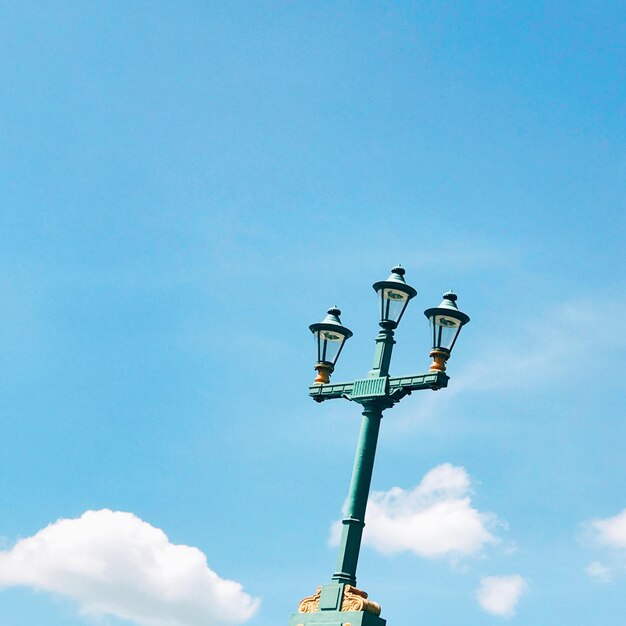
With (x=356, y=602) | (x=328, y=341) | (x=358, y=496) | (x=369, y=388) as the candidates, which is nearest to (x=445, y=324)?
(x=369, y=388)

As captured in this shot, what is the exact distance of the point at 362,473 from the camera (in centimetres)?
1503

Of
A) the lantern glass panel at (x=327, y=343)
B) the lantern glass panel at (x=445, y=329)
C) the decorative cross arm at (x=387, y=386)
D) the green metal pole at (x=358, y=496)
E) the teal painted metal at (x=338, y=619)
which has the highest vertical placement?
the lantern glass panel at (x=327, y=343)

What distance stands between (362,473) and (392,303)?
2351 millimetres

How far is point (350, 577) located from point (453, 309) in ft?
12.0

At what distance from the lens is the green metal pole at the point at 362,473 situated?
14.6m

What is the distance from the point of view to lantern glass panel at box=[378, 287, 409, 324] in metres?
15.7

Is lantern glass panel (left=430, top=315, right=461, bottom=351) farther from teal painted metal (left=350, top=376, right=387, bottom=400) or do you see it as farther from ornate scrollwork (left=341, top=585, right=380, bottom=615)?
ornate scrollwork (left=341, top=585, right=380, bottom=615)

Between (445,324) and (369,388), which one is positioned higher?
(445,324)

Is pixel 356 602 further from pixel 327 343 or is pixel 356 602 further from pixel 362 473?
pixel 327 343

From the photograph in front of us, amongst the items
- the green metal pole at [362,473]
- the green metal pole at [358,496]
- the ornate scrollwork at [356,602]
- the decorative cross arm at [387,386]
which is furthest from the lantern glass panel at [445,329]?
the ornate scrollwork at [356,602]

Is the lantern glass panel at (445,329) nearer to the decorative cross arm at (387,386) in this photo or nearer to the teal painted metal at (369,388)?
the decorative cross arm at (387,386)

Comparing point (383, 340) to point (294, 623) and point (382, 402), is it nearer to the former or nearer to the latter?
point (382, 402)

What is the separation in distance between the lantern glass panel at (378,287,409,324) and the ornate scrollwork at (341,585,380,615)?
365 centimetres

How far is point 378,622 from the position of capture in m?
14.1
